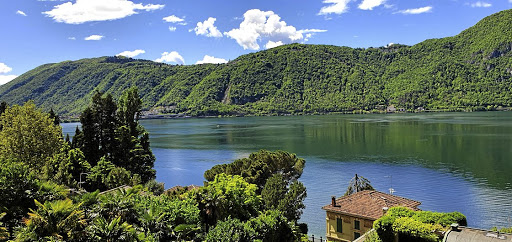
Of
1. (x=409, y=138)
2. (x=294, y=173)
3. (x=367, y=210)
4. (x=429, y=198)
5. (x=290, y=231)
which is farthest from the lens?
(x=409, y=138)

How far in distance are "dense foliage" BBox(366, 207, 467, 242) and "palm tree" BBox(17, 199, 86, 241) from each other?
1337 cm

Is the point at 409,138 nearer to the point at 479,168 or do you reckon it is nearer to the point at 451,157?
the point at 451,157

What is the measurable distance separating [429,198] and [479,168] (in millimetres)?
21477

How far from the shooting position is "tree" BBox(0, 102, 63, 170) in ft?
108

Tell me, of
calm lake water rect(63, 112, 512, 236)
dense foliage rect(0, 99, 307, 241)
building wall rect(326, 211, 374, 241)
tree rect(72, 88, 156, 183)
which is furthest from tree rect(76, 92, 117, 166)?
building wall rect(326, 211, 374, 241)

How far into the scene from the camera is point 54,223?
13367 mm

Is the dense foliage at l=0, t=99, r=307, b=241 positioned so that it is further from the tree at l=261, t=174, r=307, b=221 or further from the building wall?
the building wall

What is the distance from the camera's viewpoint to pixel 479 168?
6016cm

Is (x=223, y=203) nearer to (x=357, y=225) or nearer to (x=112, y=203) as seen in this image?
(x=112, y=203)

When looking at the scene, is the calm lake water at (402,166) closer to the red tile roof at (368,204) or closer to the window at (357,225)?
the red tile roof at (368,204)

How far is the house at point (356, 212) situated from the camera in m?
25.4

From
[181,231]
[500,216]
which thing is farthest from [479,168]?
[181,231]

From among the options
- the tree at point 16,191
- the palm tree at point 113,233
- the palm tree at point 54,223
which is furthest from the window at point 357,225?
the tree at point 16,191

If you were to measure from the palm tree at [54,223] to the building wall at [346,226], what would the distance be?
1775 cm
